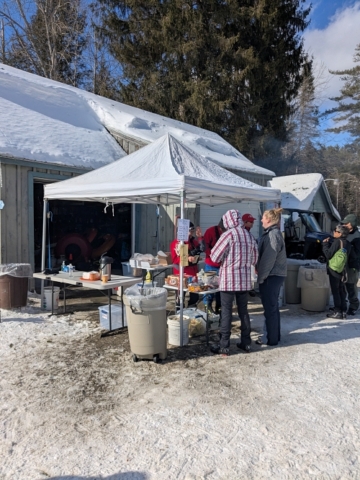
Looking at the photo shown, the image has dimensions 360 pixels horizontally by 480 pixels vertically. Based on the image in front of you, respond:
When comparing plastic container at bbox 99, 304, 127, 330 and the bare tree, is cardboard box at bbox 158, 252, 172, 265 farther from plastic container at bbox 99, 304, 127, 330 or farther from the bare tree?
the bare tree

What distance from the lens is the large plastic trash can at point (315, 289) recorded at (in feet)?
22.6

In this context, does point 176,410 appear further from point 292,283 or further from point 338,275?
point 292,283

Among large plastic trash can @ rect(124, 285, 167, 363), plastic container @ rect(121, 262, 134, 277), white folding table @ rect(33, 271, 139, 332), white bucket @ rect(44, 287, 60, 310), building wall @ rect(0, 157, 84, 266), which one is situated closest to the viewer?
large plastic trash can @ rect(124, 285, 167, 363)

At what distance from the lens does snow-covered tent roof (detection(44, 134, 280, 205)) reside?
5.07 metres

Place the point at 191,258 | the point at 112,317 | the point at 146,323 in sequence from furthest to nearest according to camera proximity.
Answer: the point at 191,258 → the point at 112,317 → the point at 146,323

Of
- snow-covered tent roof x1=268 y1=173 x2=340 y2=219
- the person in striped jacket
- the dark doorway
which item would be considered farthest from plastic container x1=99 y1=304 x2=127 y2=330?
snow-covered tent roof x1=268 y1=173 x2=340 y2=219

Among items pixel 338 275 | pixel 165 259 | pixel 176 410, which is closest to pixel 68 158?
pixel 165 259

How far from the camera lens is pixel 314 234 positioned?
13.4 meters

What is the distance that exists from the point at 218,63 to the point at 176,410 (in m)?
19.7

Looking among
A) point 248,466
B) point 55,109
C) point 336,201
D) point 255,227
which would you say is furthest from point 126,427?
point 336,201

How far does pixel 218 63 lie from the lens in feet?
65.4

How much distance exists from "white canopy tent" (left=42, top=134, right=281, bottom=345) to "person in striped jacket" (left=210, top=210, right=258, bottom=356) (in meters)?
0.56

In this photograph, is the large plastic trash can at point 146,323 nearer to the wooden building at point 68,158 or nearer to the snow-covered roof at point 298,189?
the wooden building at point 68,158

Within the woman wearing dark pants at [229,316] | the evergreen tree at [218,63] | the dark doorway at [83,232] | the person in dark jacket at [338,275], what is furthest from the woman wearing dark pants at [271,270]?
the evergreen tree at [218,63]
